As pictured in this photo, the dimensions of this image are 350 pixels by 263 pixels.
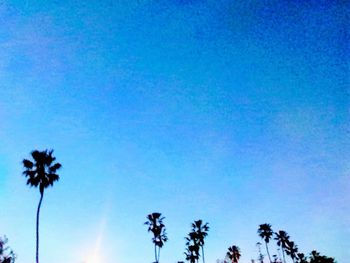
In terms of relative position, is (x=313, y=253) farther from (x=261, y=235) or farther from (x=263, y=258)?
(x=263, y=258)

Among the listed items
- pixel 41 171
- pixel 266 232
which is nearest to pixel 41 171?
pixel 41 171

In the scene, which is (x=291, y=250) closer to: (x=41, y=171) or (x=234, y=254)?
(x=234, y=254)

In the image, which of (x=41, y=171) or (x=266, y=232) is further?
(x=266, y=232)

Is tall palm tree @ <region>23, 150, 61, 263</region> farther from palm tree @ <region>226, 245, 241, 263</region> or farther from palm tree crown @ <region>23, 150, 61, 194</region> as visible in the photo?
palm tree @ <region>226, 245, 241, 263</region>

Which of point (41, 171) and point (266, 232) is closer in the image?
point (41, 171)

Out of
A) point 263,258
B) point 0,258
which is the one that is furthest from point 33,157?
point 263,258

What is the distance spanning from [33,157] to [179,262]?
56.8 m

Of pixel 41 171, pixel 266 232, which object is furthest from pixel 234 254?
pixel 41 171

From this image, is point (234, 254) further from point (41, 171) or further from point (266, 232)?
point (41, 171)

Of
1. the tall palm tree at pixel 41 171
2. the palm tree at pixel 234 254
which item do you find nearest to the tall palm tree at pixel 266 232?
the palm tree at pixel 234 254

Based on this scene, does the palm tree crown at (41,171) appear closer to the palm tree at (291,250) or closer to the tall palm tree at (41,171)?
the tall palm tree at (41,171)

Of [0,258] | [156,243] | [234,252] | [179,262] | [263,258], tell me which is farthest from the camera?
[263,258]

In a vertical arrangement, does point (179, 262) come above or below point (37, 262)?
above

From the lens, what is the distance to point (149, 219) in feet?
229
